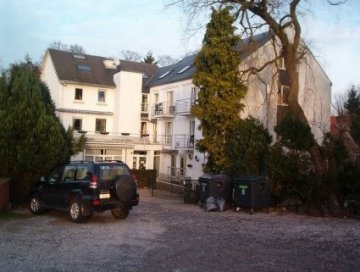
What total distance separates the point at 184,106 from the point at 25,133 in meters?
21.4

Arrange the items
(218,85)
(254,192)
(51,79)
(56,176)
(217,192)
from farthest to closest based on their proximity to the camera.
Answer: (51,79)
(218,85)
(217,192)
(254,192)
(56,176)

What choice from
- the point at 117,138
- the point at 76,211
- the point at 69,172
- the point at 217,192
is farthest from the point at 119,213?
the point at 117,138

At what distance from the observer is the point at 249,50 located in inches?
1169

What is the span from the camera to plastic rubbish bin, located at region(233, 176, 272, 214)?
721 inches

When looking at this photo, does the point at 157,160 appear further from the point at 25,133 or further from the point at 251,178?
the point at 25,133

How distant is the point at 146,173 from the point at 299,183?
62.9 ft

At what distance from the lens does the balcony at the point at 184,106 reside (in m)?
37.1

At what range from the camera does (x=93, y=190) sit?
14.4m

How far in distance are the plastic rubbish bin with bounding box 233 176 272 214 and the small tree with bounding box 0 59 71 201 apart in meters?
6.78

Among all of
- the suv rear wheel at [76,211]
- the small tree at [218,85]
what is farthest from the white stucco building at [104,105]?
the suv rear wheel at [76,211]

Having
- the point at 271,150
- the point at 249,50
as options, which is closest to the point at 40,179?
the point at 271,150

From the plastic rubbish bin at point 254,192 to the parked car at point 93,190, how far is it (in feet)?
16.1

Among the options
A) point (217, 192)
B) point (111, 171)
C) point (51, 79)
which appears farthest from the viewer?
point (51, 79)

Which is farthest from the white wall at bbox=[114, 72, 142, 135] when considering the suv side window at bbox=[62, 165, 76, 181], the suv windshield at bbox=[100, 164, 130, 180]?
the suv windshield at bbox=[100, 164, 130, 180]
